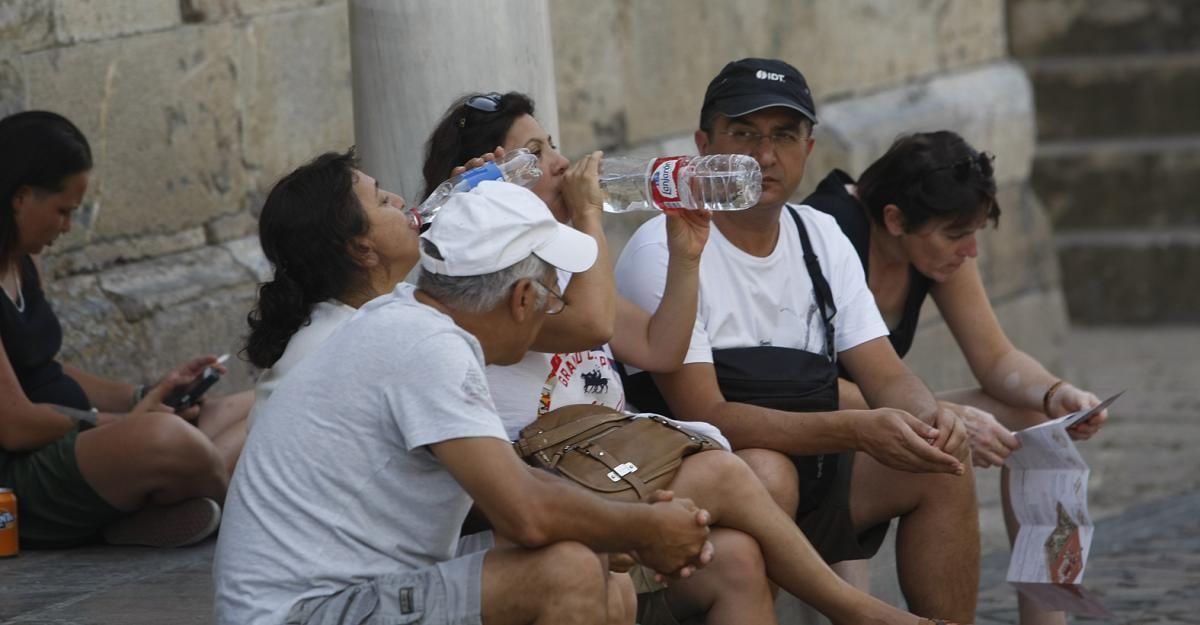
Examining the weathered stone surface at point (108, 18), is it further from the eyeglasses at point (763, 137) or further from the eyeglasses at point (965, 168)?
the eyeglasses at point (965, 168)

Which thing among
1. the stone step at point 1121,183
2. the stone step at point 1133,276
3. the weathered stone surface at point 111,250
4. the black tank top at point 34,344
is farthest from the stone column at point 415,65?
the stone step at point 1121,183

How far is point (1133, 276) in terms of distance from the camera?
36.6 feet

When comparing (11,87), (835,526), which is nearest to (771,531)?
(835,526)

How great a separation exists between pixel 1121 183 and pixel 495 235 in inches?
349

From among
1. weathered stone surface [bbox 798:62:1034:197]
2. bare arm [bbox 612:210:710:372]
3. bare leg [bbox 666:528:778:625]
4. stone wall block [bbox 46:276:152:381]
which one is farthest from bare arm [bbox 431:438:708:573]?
weathered stone surface [bbox 798:62:1034:197]

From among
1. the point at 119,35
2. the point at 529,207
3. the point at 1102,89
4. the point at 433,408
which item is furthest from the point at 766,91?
the point at 1102,89

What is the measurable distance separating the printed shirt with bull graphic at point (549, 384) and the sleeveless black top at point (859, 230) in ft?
3.61

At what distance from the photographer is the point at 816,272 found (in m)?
4.48

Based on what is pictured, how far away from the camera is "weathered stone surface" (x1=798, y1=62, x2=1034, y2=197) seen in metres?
7.73

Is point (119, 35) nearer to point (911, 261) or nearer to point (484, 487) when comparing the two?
point (911, 261)

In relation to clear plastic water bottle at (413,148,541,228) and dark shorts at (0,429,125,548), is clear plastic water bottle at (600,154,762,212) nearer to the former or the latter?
clear plastic water bottle at (413,148,541,228)

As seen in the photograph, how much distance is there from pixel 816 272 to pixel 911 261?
50cm

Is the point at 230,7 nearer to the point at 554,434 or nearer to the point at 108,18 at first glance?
the point at 108,18

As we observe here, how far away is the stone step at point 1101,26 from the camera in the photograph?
11.9 meters
